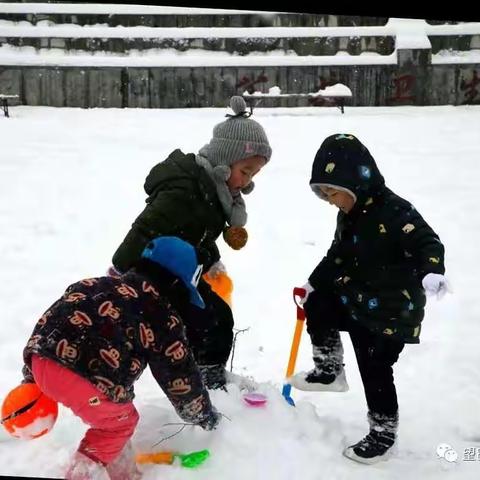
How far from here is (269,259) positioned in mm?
4254

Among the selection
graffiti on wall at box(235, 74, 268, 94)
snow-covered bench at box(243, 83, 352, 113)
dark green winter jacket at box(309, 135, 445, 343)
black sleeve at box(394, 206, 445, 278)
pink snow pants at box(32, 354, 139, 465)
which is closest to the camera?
pink snow pants at box(32, 354, 139, 465)

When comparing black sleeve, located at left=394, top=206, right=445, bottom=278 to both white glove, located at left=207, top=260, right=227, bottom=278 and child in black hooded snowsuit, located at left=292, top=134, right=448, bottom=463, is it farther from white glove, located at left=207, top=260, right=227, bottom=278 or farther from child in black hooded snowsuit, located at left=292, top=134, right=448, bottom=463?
white glove, located at left=207, top=260, right=227, bottom=278

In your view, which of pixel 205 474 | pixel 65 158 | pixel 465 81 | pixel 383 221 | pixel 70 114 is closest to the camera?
pixel 205 474

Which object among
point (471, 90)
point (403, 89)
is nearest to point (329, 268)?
point (403, 89)

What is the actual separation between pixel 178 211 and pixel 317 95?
735cm

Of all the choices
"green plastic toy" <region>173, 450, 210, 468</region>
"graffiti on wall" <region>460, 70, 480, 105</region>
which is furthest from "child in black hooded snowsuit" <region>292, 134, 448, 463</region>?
"graffiti on wall" <region>460, 70, 480, 105</region>

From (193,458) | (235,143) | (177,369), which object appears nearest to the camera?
(177,369)

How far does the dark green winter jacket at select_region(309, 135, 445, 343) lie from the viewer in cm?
208

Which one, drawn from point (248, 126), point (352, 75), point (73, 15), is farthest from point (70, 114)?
point (248, 126)

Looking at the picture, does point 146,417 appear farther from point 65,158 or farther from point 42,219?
point 65,158

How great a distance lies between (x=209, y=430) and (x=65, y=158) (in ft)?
16.0

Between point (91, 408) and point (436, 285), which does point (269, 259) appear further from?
point (91, 408)

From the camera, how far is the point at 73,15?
10.3 metres

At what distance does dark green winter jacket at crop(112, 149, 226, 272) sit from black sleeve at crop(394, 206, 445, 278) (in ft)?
1.93
